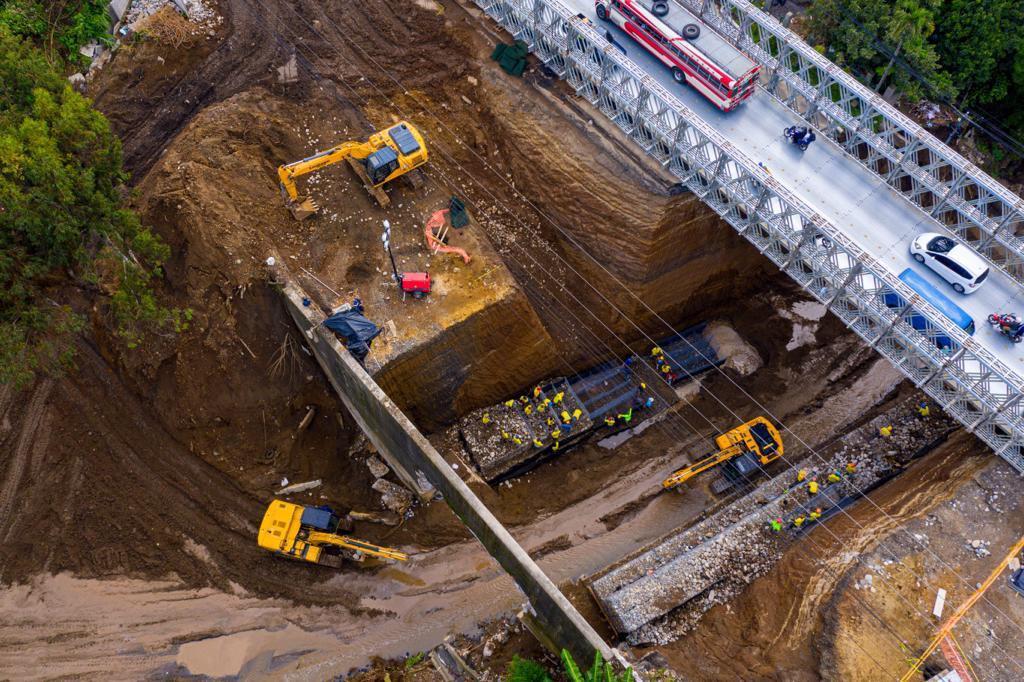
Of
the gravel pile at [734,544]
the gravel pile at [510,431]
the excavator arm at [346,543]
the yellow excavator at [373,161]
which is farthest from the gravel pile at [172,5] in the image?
the gravel pile at [734,544]

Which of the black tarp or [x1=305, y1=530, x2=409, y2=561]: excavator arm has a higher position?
the black tarp

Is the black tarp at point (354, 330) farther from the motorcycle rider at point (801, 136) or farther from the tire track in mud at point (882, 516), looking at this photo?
the tire track in mud at point (882, 516)

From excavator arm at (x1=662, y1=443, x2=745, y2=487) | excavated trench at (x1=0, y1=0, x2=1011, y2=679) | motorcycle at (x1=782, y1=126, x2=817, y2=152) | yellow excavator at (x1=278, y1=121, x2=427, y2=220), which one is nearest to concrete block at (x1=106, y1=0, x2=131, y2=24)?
excavated trench at (x1=0, y1=0, x2=1011, y2=679)

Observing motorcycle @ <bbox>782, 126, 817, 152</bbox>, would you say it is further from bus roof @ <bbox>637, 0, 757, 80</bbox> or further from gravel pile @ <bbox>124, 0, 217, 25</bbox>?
gravel pile @ <bbox>124, 0, 217, 25</bbox>

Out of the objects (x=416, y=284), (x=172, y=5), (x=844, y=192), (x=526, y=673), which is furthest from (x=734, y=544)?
(x=172, y=5)

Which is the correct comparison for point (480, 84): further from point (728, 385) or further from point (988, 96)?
point (988, 96)

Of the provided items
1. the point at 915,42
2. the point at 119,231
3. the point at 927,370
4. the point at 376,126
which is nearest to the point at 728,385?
the point at 927,370
